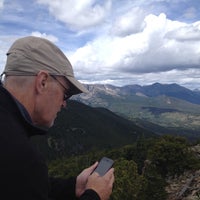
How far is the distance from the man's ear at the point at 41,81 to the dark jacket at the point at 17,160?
0.40m

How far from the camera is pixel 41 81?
4023mm

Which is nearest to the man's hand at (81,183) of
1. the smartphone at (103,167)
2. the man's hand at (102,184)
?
the smartphone at (103,167)

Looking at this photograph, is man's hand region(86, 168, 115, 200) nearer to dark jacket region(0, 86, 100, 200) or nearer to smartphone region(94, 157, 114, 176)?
smartphone region(94, 157, 114, 176)

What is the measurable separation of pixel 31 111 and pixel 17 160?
95cm

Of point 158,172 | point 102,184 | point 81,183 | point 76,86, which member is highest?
point 76,86

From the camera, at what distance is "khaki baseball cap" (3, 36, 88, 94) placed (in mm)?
4051

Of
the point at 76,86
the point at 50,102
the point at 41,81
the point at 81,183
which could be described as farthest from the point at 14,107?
the point at 81,183

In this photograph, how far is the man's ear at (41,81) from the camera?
401 centimetres

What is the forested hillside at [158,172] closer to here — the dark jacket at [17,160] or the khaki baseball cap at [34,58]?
the khaki baseball cap at [34,58]

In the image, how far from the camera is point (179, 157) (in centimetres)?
2894

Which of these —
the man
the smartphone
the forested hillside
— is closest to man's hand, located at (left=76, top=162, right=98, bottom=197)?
the man

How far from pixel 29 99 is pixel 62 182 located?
1.56 meters

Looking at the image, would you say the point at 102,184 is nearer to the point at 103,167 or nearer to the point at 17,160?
the point at 103,167

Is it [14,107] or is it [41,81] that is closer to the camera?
[14,107]
